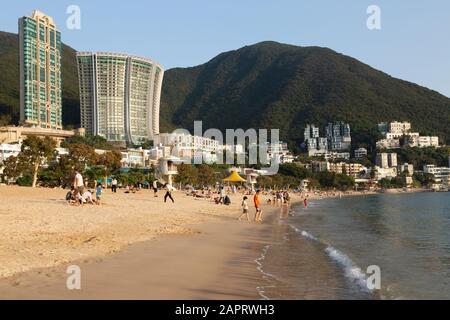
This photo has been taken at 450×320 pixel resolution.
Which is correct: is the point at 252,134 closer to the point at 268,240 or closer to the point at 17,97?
the point at 17,97

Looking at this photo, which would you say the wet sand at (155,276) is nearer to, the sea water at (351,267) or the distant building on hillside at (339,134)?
the sea water at (351,267)

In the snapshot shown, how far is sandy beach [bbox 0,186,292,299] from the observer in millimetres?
6344

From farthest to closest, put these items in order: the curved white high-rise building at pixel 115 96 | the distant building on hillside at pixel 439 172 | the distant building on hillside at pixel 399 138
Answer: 1. the distant building on hillside at pixel 399 138
2. the distant building on hillside at pixel 439 172
3. the curved white high-rise building at pixel 115 96

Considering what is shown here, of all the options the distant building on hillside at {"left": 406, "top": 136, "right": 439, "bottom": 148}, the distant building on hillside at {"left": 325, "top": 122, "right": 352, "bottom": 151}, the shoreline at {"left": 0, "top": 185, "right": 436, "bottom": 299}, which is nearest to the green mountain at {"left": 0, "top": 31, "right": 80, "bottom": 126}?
the distant building on hillside at {"left": 325, "top": 122, "right": 352, "bottom": 151}

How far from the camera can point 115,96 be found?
495 feet

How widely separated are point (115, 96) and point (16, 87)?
100ft

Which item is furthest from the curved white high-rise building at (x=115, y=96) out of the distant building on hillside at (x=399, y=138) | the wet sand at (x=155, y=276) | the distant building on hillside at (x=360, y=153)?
the wet sand at (x=155, y=276)

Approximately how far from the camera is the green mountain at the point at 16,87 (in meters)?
141

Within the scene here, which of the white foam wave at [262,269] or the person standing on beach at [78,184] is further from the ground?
the person standing on beach at [78,184]

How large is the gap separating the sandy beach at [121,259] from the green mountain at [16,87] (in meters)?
129

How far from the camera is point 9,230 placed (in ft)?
37.2

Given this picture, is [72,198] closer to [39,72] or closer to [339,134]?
[39,72]

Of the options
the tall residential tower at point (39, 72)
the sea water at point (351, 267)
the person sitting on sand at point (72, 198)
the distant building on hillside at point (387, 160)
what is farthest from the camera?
the distant building on hillside at point (387, 160)

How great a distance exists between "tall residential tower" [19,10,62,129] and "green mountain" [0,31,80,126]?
352 inches
